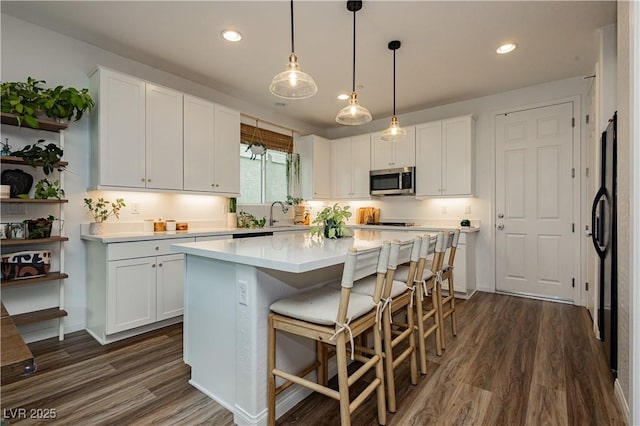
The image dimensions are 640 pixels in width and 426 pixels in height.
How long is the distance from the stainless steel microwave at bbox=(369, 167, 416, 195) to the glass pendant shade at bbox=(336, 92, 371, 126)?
89.4 inches

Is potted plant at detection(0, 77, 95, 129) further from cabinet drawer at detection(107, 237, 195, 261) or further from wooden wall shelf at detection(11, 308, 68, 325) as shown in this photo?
wooden wall shelf at detection(11, 308, 68, 325)

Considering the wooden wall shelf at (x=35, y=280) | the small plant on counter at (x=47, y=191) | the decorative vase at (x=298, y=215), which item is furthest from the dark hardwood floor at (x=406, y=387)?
the decorative vase at (x=298, y=215)

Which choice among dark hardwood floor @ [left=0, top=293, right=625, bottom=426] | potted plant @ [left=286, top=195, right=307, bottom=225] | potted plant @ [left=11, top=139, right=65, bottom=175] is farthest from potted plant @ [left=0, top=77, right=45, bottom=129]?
potted plant @ [left=286, top=195, right=307, bottom=225]

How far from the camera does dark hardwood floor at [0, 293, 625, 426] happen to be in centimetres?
Result: 175

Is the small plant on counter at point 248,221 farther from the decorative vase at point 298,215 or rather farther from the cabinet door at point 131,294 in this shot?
the cabinet door at point 131,294

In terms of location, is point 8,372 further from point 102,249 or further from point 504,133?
point 504,133

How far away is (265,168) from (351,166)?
1470 millimetres

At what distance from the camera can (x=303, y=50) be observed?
3.15m

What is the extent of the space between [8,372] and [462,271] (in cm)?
425


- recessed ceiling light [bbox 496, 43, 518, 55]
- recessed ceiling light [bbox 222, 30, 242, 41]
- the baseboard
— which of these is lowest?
the baseboard

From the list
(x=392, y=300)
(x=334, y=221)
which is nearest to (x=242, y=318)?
(x=392, y=300)

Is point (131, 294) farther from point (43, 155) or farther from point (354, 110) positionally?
point (354, 110)

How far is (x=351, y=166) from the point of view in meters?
5.45

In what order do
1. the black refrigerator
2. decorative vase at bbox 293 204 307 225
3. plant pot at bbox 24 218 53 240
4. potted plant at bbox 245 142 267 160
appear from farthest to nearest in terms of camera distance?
1. decorative vase at bbox 293 204 307 225
2. potted plant at bbox 245 142 267 160
3. plant pot at bbox 24 218 53 240
4. the black refrigerator
